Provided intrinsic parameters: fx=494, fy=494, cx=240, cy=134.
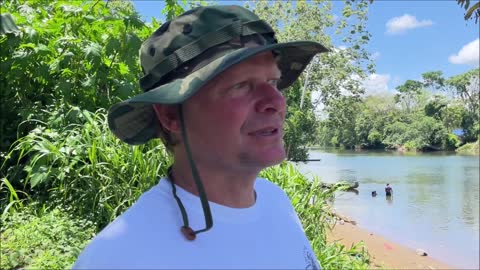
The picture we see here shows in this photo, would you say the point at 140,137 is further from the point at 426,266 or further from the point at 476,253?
the point at 476,253

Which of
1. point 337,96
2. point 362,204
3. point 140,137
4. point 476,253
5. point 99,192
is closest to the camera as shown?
point 140,137

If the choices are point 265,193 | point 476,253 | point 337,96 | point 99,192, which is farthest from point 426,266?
point 337,96

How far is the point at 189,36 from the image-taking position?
0.98 m

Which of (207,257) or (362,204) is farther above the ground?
(207,257)

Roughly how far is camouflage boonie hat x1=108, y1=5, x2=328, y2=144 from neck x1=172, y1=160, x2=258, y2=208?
6.4 inches

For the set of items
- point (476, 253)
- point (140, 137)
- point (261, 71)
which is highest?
point (261, 71)

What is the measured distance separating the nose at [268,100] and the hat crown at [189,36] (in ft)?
0.39

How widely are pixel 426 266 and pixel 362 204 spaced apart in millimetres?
9707

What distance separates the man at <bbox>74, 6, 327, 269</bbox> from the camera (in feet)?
3.04

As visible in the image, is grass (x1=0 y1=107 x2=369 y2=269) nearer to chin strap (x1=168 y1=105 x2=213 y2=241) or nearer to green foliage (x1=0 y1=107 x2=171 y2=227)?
green foliage (x1=0 y1=107 x2=171 y2=227)

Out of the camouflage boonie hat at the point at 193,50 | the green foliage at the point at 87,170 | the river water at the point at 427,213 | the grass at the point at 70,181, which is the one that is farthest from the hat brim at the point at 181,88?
the river water at the point at 427,213

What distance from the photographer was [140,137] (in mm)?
1197

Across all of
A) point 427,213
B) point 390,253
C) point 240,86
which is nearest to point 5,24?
point 240,86

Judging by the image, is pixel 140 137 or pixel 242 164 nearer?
pixel 242 164
